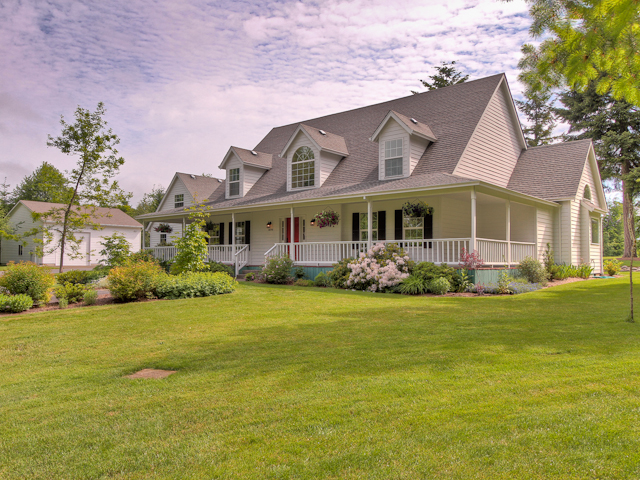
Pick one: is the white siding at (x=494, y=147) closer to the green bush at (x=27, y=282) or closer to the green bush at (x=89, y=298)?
the green bush at (x=89, y=298)

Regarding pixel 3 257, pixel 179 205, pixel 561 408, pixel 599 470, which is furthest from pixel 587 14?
pixel 3 257

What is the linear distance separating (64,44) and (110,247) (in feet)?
26.5

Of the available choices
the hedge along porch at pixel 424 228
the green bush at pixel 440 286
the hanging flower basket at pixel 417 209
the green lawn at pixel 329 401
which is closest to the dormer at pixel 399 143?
the hedge along porch at pixel 424 228

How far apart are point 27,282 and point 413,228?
12.5m

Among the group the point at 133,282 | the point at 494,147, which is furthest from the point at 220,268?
the point at 494,147

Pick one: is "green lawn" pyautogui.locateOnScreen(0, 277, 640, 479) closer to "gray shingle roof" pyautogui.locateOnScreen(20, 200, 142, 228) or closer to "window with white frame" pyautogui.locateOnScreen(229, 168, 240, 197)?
"window with white frame" pyautogui.locateOnScreen(229, 168, 240, 197)

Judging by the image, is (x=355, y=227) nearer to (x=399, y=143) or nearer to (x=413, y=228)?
(x=413, y=228)

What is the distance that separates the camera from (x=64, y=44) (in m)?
12.6

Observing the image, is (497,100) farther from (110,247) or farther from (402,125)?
(110,247)

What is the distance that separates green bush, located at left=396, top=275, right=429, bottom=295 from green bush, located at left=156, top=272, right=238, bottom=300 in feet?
17.3

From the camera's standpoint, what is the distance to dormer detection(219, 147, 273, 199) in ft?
73.5

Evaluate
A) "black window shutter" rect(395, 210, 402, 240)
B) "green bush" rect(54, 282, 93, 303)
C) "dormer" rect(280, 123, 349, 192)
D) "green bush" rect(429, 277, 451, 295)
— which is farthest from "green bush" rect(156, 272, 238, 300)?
"dormer" rect(280, 123, 349, 192)

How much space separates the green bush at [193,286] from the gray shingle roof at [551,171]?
1259 cm

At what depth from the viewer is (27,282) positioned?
10.6 meters
